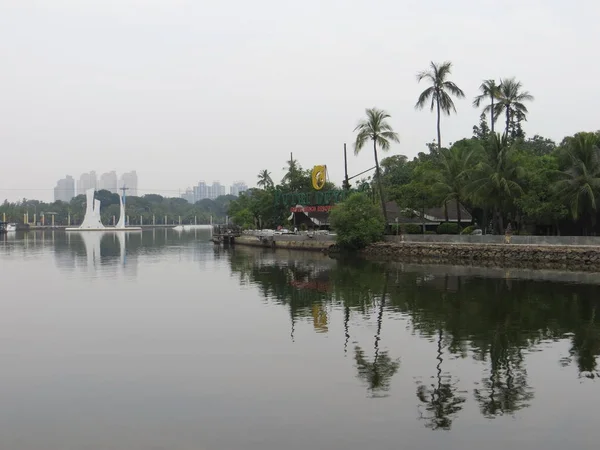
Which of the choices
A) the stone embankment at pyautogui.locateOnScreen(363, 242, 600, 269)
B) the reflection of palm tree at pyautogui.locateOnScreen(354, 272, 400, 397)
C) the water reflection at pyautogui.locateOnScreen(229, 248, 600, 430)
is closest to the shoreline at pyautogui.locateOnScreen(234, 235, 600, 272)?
the stone embankment at pyautogui.locateOnScreen(363, 242, 600, 269)

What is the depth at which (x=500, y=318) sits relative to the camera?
85.0 feet

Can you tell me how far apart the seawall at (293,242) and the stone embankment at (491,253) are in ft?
29.7

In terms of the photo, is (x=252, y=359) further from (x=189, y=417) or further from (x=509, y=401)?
(x=509, y=401)

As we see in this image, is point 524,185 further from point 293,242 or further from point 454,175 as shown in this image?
point 293,242

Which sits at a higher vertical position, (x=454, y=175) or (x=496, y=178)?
(x=454, y=175)

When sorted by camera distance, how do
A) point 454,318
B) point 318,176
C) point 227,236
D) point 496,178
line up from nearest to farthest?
point 454,318, point 496,178, point 318,176, point 227,236

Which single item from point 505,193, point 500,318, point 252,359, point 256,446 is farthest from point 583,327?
point 505,193

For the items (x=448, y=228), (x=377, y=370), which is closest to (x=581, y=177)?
(x=448, y=228)

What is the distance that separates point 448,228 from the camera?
214ft

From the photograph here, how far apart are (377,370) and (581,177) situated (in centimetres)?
3692

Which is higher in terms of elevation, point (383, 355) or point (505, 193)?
point (505, 193)

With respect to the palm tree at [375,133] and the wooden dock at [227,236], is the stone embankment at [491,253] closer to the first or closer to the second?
the palm tree at [375,133]

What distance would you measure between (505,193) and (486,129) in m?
46.9

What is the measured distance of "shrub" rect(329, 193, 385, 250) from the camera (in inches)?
2484
